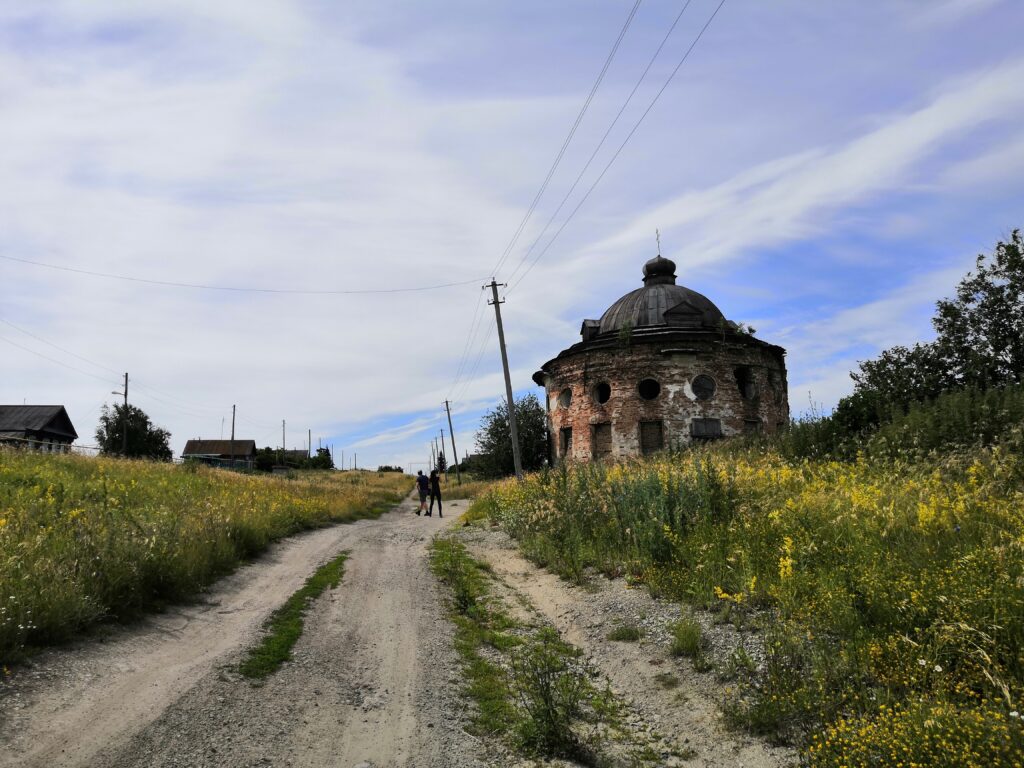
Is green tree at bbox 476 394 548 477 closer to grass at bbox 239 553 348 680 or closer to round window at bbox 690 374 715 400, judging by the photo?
round window at bbox 690 374 715 400

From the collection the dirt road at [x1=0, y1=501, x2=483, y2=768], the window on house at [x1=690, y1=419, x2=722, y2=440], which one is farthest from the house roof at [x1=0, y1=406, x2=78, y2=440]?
the dirt road at [x1=0, y1=501, x2=483, y2=768]

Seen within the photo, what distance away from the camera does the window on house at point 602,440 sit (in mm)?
29688

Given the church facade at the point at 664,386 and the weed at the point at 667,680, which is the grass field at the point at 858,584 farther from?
the church facade at the point at 664,386

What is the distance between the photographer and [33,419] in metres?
53.6

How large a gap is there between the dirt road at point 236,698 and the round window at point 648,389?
23020 mm

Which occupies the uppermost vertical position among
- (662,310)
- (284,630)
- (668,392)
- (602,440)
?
(662,310)

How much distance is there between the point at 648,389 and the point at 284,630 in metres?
24.9

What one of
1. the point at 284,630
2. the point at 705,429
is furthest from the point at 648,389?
the point at 284,630

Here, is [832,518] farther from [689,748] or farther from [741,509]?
[689,748]

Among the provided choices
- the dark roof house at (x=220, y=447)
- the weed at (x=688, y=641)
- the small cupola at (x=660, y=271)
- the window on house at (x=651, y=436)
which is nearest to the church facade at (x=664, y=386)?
the window on house at (x=651, y=436)

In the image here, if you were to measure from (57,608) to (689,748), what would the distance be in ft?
18.7

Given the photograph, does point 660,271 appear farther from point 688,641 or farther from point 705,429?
point 688,641

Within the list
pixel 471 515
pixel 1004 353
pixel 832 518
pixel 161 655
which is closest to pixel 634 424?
pixel 471 515

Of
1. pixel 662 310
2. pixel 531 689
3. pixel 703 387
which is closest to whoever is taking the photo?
pixel 531 689
